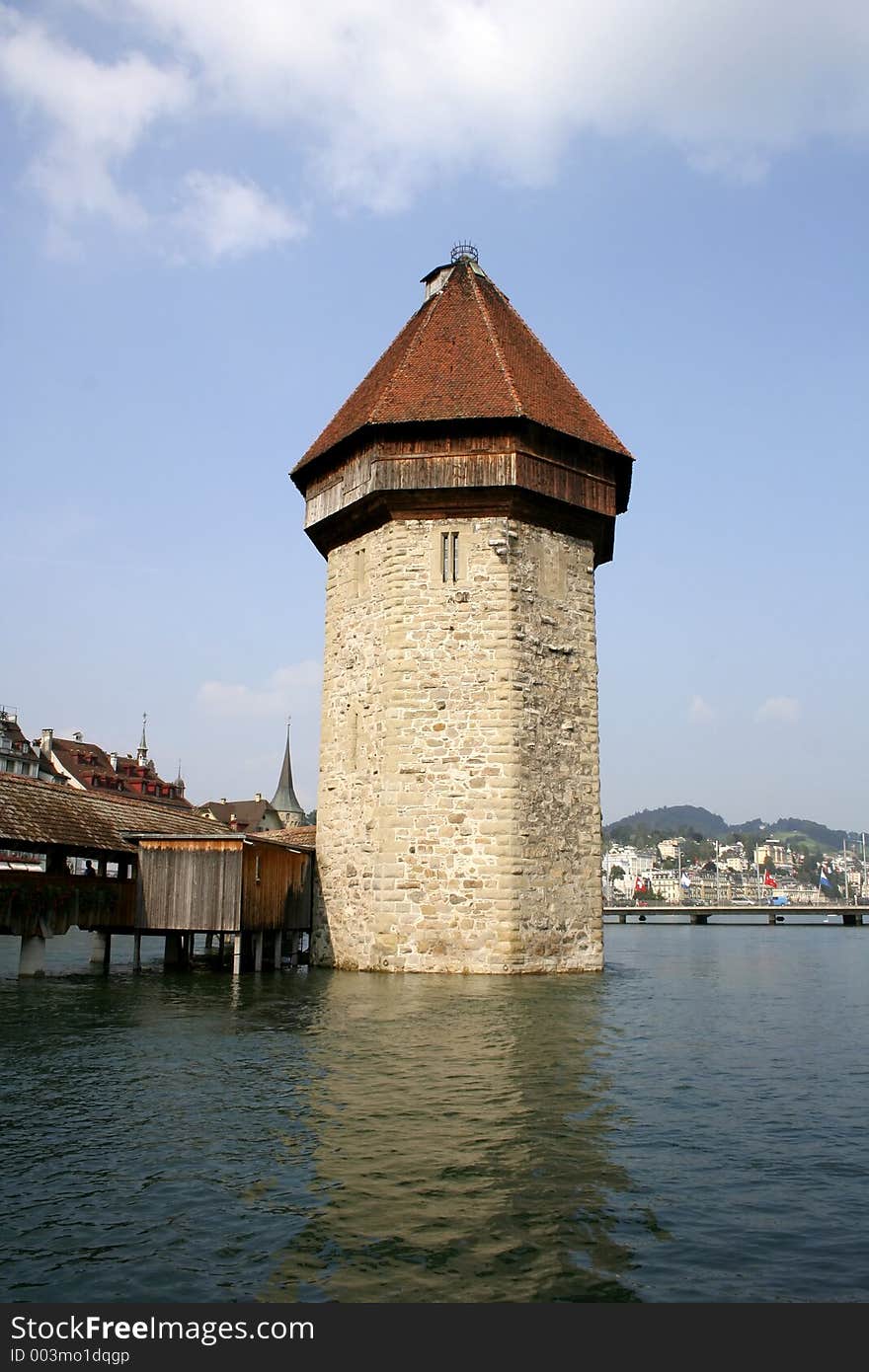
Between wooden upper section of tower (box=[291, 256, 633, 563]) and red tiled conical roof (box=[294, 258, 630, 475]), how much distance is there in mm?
31

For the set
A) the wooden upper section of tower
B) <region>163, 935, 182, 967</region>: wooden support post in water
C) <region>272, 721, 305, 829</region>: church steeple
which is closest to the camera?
the wooden upper section of tower

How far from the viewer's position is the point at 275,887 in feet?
59.8

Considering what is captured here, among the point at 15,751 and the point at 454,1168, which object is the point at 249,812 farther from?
the point at 454,1168

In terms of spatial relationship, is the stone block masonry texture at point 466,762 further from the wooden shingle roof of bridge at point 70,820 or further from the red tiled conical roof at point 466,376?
the wooden shingle roof of bridge at point 70,820

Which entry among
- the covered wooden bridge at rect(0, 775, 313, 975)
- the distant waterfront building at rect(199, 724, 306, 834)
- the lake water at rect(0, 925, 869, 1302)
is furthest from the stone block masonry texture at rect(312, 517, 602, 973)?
the distant waterfront building at rect(199, 724, 306, 834)

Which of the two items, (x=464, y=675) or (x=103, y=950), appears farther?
(x=103, y=950)

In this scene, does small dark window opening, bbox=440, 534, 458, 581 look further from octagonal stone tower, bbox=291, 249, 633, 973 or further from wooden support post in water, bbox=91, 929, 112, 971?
wooden support post in water, bbox=91, 929, 112, 971

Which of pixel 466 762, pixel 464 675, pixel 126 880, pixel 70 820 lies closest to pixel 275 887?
pixel 126 880

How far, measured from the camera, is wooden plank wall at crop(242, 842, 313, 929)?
1731cm

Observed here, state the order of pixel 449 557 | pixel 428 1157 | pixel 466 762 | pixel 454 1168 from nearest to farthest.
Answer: pixel 454 1168
pixel 428 1157
pixel 466 762
pixel 449 557

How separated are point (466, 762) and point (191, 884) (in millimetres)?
4909

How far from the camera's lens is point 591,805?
18578 millimetres

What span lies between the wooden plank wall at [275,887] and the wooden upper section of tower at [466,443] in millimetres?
6039

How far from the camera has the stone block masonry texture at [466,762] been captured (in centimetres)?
1698
